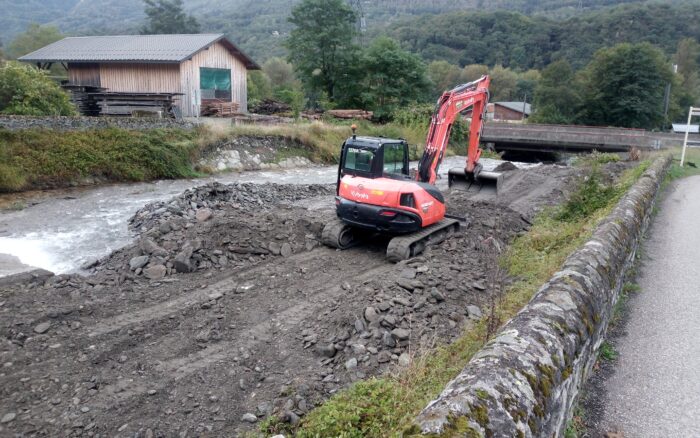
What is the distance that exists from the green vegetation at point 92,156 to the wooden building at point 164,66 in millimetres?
8440

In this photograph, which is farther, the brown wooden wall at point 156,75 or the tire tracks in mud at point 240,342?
the brown wooden wall at point 156,75

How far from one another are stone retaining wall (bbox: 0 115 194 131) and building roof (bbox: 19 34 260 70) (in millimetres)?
7600

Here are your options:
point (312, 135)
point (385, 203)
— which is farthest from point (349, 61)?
point (385, 203)

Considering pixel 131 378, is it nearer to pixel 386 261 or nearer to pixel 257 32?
pixel 386 261

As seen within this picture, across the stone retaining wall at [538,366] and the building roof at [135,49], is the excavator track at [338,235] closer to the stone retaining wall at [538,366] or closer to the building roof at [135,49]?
the stone retaining wall at [538,366]

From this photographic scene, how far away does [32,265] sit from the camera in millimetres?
10219

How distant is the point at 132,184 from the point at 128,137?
1965 millimetres

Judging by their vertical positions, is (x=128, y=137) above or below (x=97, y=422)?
above

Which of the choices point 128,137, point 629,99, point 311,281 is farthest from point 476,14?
point 311,281

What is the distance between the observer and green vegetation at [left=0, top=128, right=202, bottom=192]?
53.8 ft

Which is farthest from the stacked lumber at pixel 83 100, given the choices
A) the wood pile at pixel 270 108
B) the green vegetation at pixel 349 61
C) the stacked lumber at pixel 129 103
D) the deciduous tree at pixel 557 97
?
the deciduous tree at pixel 557 97

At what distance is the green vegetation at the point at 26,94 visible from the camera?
66.9ft

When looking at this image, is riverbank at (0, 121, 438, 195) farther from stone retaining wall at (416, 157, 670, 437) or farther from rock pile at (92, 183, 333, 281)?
stone retaining wall at (416, 157, 670, 437)

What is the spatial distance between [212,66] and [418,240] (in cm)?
2394
